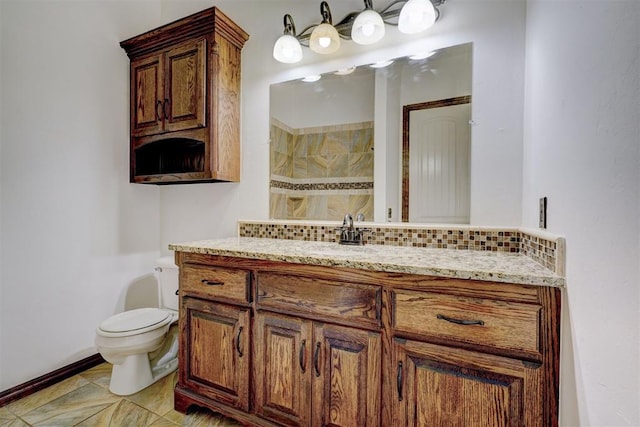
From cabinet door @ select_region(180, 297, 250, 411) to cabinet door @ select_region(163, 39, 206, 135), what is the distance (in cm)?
111

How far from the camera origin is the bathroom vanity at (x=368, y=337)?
0.93m

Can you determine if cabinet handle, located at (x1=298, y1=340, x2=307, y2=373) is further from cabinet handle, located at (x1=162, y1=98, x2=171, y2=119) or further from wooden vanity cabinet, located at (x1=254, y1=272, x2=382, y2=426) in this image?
cabinet handle, located at (x1=162, y1=98, x2=171, y2=119)

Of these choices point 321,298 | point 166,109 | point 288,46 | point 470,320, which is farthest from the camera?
point 166,109

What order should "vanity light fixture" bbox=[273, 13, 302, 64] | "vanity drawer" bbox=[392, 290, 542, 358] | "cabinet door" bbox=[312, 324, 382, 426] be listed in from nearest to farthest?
1. "vanity drawer" bbox=[392, 290, 542, 358]
2. "cabinet door" bbox=[312, 324, 382, 426]
3. "vanity light fixture" bbox=[273, 13, 302, 64]

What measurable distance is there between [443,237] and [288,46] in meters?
1.43

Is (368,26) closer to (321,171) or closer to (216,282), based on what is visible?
(321,171)

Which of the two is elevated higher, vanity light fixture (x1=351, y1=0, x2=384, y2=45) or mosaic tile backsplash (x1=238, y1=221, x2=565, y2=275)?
vanity light fixture (x1=351, y1=0, x2=384, y2=45)

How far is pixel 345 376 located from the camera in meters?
1.17

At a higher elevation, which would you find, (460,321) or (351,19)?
(351,19)

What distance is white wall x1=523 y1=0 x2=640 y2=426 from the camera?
61 cm

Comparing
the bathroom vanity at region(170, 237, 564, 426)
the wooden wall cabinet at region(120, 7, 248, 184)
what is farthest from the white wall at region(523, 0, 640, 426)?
the wooden wall cabinet at region(120, 7, 248, 184)

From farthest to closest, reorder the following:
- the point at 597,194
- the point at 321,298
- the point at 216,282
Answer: the point at 216,282 < the point at 321,298 < the point at 597,194

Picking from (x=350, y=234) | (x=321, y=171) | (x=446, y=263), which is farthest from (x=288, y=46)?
(x=446, y=263)

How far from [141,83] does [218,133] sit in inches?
29.7
